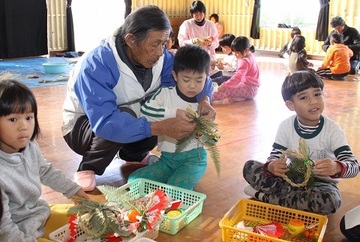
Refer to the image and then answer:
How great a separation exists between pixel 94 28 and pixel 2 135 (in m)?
7.81

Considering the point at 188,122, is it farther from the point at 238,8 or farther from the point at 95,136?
the point at 238,8

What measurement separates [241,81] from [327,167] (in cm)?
310

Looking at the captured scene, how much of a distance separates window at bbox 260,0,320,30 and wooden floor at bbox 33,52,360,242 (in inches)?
138

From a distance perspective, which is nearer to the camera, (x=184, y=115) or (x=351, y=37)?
(x=184, y=115)

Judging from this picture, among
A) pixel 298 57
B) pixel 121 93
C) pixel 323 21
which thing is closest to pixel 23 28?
pixel 298 57

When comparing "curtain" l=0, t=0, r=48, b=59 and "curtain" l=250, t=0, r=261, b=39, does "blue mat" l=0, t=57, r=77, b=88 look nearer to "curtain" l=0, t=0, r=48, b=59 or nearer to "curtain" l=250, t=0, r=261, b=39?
"curtain" l=0, t=0, r=48, b=59

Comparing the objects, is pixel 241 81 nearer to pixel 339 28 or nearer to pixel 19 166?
pixel 339 28

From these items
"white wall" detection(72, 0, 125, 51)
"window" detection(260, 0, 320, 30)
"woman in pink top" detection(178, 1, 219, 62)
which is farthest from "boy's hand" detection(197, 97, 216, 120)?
"window" detection(260, 0, 320, 30)

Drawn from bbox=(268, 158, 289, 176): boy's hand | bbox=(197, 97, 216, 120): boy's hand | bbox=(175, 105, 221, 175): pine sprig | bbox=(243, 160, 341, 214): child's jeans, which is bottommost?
bbox=(243, 160, 341, 214): child's jeans

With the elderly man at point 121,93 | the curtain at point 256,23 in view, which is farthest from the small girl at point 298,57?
the elderly man at point 121,93

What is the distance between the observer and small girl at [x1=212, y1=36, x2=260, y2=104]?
475cm

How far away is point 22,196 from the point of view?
1.55 metres

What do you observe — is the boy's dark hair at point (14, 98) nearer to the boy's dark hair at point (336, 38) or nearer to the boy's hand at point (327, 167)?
the boy's hand at point (327, 167)

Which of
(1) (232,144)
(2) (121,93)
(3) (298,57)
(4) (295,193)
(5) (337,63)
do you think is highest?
(2) (121,93)
